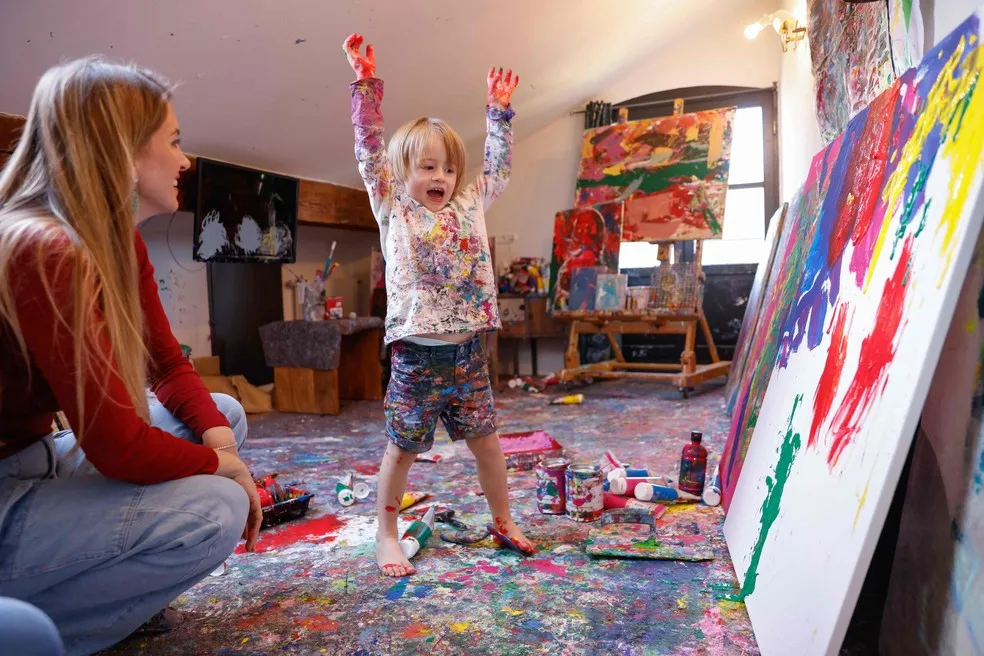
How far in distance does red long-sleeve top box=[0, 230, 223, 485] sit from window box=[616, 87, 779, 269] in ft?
15.3

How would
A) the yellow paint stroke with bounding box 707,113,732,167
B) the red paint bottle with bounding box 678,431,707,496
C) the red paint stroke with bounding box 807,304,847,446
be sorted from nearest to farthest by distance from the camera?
the red paint stroke with bounding box 807,304,847,446, the red paint bottle with bounding box 678,431,707,496, the yellow paint stroke with bounding box 707,113,732,167

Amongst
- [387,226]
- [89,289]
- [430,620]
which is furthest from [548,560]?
[89,289]

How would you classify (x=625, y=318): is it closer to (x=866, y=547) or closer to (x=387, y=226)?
(x=387, y=226)

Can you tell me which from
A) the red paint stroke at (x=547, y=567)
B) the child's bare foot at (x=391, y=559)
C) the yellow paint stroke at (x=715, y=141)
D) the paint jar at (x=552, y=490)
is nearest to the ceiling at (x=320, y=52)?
the yellow paint stroke at (x=715, y=141)

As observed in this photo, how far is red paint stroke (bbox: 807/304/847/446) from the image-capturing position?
1.13m

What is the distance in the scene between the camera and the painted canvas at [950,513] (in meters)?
0.86

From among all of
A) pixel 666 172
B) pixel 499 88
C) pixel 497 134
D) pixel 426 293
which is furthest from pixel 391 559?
pixel 666 172

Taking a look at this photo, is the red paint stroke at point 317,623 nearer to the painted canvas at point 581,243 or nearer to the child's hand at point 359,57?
the child's hand at point 359,57

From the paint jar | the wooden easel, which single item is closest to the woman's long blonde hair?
the paint jar

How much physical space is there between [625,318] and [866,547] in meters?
3.59

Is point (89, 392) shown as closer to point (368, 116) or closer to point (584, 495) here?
point (368, 116)

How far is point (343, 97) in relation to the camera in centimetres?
341

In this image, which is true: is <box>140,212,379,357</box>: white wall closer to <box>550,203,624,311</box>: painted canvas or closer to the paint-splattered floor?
<box>550,203,624,311</box>: painted canvas

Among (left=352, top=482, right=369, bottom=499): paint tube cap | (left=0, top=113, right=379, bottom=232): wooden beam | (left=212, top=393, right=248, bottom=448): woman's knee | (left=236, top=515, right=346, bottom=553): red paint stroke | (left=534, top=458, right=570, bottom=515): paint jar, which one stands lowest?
(left=236, top=515, right=346, bottom=553): red paint stroke
